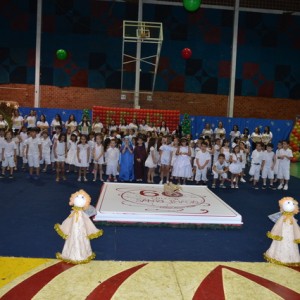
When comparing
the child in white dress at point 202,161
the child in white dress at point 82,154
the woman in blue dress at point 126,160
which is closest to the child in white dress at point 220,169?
the child in white dress at point 202,161

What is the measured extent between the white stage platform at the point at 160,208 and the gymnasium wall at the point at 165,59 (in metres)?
10.8

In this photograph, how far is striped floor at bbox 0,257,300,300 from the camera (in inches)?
181

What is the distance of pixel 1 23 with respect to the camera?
61.0 ft

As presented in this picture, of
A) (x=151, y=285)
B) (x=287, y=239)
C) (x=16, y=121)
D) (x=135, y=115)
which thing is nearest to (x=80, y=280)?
(x=151, y=285)

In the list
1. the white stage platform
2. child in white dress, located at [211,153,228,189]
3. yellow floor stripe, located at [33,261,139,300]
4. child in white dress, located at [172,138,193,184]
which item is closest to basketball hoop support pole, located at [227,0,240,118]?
child in white dress, located at [211,153,228,189]

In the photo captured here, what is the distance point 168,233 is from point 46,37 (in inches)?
577

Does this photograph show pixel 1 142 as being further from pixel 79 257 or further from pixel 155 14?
pixel 155 14

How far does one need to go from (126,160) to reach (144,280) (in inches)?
250

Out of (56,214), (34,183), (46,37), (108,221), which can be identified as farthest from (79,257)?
(46,37)

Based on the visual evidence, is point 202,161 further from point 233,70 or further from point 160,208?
point 233,70

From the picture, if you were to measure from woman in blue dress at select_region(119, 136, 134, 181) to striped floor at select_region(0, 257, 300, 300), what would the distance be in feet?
19.0

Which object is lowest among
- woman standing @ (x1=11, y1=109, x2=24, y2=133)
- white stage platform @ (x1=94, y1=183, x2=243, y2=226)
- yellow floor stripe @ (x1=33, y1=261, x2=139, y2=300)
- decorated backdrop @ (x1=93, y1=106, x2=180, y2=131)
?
yellow floor stripe @ (x1=33, y1=261, x2=139, y2=300)

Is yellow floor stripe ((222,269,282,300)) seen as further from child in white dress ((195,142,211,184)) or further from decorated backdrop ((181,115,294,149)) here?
decorated backdrop ((181,115,294,149))

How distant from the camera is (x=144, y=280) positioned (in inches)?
196
